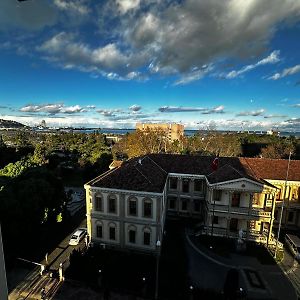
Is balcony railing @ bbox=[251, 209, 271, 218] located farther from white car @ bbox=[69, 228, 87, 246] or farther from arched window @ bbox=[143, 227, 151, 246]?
white car @ bbox=[69, 228, 87, 246]

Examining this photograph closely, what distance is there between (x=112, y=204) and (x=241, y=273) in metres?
13.1

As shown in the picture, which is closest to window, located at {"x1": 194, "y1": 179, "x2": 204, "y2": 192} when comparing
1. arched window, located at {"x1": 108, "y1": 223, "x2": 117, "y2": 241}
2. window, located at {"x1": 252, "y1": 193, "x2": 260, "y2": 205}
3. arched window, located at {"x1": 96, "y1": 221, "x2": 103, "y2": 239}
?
window, located at {"x1": 252, "y1": 193, "x2": 260, "y2": 205}

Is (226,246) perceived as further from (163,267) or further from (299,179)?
(299,179)

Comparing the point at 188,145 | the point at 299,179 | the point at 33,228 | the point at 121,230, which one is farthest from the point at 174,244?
the point at 188,145

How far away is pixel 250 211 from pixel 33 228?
72.0 ft

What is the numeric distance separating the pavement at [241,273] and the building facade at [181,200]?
356cm

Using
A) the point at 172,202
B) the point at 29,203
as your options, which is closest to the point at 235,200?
the point at 172,202

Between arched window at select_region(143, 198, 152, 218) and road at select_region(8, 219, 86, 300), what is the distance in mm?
8197

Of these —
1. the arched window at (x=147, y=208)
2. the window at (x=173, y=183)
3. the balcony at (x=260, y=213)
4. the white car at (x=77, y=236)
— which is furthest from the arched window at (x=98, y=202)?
the balcony at (x=260, y=213)

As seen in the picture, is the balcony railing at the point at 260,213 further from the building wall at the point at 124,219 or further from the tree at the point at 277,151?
the tree at the point at 277,151

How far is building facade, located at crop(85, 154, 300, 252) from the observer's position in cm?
2342

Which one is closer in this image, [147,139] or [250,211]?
[250,211]

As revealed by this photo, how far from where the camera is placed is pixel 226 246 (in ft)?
84.3

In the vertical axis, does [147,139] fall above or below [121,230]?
above
